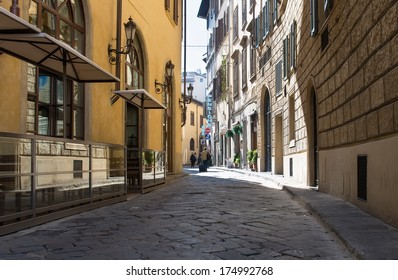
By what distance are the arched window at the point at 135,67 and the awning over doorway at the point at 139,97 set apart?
0.97 meters

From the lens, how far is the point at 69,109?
956 cm

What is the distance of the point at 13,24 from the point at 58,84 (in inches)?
137

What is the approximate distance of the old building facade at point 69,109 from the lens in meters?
5.79

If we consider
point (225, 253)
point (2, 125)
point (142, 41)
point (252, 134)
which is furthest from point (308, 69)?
point (252, 134)

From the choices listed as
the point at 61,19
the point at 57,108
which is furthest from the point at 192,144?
the point at 57,108

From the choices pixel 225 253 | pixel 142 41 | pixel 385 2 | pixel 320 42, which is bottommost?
pixel 225 253

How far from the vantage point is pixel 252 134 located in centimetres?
2492

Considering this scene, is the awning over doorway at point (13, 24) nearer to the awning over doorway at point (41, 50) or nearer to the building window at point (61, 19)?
the awning over doorway at point (41, 50)

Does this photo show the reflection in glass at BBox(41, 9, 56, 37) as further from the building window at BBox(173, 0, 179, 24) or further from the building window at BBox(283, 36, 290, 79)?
the building window at BBox(173, 0, 179, 24)

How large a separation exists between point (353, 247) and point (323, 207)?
2933 mm

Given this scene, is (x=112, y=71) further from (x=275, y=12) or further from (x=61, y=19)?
(x=275, y=12)

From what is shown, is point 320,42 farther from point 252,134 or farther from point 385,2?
point 252,134

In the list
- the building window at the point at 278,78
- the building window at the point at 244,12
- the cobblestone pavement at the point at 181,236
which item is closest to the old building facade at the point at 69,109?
the cobblestone pavement at the point at 181,236

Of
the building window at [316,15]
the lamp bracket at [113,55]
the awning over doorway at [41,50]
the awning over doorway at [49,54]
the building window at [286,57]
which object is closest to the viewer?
the awning over doorway at [41,50]
